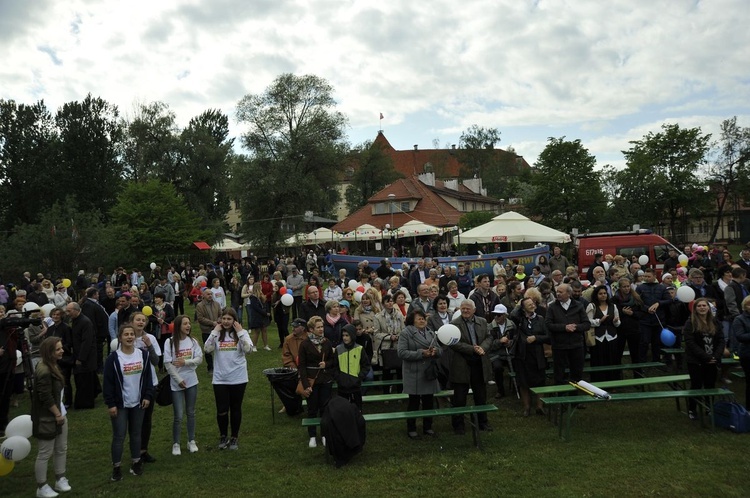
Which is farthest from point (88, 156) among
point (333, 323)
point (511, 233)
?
point (333, 323)

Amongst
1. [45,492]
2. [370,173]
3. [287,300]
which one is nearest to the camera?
[45,492]

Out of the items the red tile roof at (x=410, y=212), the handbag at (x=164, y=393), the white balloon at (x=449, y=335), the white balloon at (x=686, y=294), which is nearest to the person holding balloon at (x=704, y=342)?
the white balloon at (x=686, y=294)

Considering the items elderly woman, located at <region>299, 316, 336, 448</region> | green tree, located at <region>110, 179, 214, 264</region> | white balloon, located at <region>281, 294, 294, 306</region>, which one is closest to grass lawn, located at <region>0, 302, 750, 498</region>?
elderly woman, located at <region>299, 316, 336, 448</region>

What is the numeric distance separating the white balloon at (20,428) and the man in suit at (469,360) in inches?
186

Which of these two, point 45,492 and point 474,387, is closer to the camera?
point 45,492

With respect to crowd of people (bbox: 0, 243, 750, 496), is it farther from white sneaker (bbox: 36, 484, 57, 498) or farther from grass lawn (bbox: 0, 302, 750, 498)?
grass lawn (bbox: 0, 302, 750, 498)

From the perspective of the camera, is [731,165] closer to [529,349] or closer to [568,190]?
[568,190]

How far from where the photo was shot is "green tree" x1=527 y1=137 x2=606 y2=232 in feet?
145

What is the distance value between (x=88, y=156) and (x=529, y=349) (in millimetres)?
46363

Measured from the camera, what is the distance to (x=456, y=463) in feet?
20.5

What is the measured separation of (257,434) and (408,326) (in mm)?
2627

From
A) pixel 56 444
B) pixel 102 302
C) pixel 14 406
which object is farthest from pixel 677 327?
pixel 102 302

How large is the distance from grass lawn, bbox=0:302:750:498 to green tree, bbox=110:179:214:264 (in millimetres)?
26657

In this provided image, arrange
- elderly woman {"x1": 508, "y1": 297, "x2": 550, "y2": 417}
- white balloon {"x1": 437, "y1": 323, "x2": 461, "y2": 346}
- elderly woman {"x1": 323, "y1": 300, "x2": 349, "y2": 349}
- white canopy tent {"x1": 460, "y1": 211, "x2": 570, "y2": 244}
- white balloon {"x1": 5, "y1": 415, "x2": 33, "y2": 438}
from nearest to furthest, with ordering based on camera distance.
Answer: white balloon {"x1": 5, "y1": 415, "x2": 33, "y2": 438}
white balloon {"x1": 437, "y1": 323, "x2": 461, "y2": 346}
elderly woman {"x1": 508, "y1": 297, "x2": 550, "y2": 417}
elderly woman {"x1": 323, "y1": 300, "x2": 349, "y2": 349}
white canopy tent {"x1": 460, "y1": 211, "x2": 570, "y2": 244}
